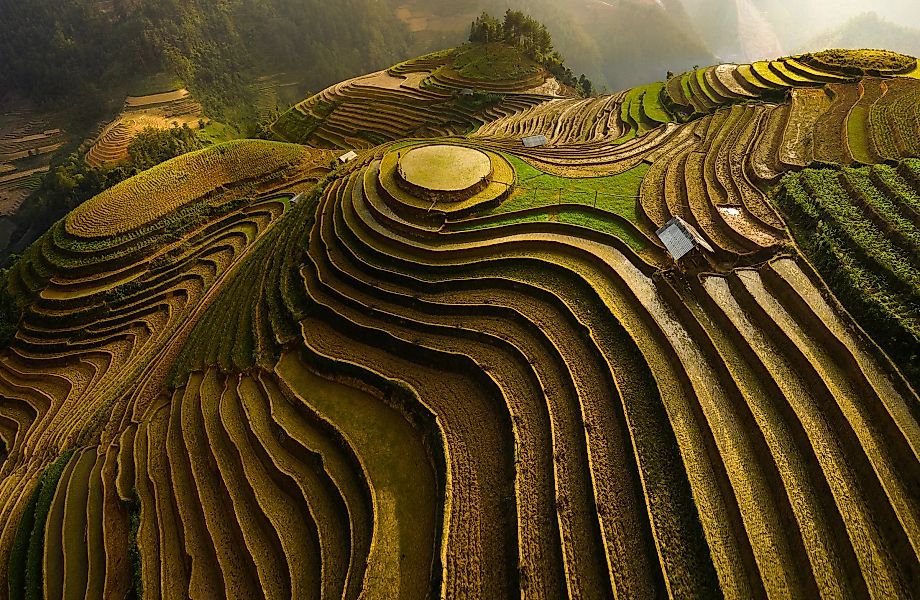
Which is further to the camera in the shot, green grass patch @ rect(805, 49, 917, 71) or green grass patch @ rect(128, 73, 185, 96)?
green grass patch @ rect(128, 73, 185, 96)

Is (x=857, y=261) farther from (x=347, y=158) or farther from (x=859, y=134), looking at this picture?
(x=347, y=158)

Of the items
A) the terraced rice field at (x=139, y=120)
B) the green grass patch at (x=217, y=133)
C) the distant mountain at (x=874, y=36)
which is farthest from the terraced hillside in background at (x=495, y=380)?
the distant mountain at (x=874, y=36)

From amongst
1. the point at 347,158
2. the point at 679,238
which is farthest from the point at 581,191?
the point at 347,158

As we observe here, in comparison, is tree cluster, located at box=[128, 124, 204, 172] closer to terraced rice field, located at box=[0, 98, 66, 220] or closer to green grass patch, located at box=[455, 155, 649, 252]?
terraced rice field, located at box=[0, 98, 66, 220]

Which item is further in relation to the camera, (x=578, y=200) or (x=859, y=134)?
(x=859, y=134)

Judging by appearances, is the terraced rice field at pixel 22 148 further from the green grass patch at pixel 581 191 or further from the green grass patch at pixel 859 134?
the green grass patch at pixel 859 134

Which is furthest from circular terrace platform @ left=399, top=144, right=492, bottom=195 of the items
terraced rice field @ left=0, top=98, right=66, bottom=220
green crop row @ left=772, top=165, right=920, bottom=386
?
terraced rice field @ left=0, top=98, right=66, bottom=220
